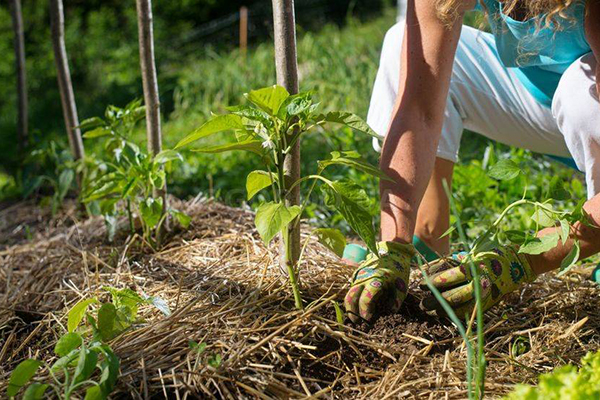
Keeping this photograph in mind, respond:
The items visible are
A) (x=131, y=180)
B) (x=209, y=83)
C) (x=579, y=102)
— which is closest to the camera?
(x=579, y=102)

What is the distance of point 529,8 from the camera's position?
1743mm

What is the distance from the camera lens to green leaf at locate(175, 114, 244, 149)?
147 centimetres

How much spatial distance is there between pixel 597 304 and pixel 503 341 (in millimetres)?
362

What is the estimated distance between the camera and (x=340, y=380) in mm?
1460

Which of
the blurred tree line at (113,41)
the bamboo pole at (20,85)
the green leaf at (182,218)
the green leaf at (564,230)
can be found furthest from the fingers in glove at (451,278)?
the blurred tree line at (113,41)

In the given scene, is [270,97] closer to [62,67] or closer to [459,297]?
[459,297]

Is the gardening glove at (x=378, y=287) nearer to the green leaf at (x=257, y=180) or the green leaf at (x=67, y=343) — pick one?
the green leaf at (x=257, y=180)

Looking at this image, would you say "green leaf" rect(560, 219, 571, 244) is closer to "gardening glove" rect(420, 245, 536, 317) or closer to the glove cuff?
"gardening glove" rect(420, 245, 536, 317)

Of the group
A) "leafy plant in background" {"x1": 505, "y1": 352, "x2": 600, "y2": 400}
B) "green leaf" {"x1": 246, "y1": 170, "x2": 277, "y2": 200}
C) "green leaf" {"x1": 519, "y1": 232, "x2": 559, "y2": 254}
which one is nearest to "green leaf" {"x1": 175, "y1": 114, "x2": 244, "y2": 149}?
"green leaf" {"x1": 246, "y1": 170, "x2": 277, "y2": 200}

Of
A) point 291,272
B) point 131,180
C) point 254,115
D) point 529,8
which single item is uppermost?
point 529,8

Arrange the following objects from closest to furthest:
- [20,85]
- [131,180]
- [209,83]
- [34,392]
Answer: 1. [34,392]
2. [131,180]
3. [20,85]
4. [209,83]

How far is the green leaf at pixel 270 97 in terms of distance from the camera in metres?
1.48

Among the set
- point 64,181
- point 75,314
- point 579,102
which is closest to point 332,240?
point 75,314

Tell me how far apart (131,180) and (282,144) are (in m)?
0.65
